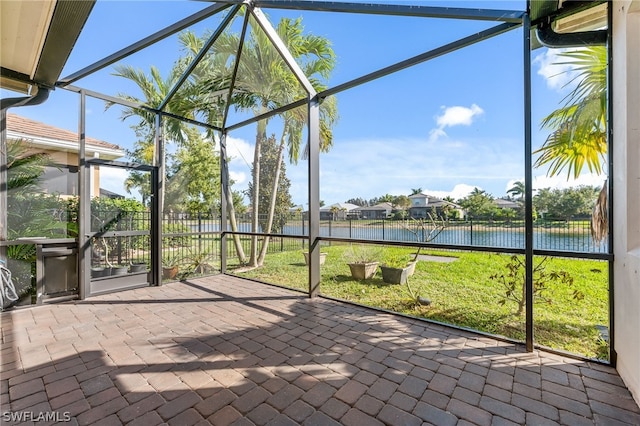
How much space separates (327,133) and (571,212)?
5290mm

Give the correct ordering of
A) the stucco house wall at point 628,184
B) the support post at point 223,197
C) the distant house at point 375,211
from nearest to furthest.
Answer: the stucco house wall at point 628,184, the support post at point 223,197, the distant house at point 375,211

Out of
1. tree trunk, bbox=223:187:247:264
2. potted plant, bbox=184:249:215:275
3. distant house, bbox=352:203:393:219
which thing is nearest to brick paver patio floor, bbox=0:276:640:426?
potted plant, bbox=184:249:215:275

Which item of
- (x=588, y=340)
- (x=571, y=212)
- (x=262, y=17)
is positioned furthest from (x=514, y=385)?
(x=262, y=17)

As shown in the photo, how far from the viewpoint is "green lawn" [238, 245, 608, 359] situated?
313cm

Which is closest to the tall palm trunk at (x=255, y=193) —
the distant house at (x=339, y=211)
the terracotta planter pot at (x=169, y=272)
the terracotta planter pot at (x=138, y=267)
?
the distant house at (x=339, y=211)

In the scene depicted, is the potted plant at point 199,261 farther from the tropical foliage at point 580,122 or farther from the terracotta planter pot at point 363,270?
the tropical foliage at point 580,122

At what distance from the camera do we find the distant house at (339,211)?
750 cm

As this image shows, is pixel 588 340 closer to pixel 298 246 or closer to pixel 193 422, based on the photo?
pixel 193 422

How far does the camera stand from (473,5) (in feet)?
8.71

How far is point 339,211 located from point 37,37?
21.2ft

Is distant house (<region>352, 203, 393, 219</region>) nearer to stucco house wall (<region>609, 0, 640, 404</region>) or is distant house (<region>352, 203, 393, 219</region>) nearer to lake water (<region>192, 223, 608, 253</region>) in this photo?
lake water (<region>192, 223, 608, 253</region>)

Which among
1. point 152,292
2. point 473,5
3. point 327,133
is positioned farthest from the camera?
point 327,133

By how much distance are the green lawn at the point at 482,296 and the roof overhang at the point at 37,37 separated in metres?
4.65

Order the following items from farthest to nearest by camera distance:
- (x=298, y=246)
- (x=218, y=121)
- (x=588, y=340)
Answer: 1. (x=298, y=246)
2. (x=218, y=121)
3. (x=588, y=340)
